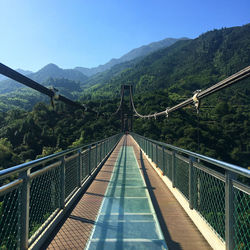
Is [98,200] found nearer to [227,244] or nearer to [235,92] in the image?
[227,244]

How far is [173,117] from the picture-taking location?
3562cm

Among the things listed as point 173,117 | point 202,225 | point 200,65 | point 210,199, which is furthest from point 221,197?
point 200,65

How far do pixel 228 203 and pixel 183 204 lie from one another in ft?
4.48

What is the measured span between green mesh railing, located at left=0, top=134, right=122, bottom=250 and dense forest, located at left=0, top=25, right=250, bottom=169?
1.99 meters

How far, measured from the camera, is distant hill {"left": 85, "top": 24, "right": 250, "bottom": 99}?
7056 cm

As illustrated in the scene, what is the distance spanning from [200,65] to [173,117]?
5849 cm

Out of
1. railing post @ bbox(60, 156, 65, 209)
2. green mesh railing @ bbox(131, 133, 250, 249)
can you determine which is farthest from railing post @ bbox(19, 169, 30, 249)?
green mesh railing @ bbox(131, 133, 250, 249)

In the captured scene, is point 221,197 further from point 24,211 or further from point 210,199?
point 24,211

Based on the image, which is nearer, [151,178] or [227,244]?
[227,244]

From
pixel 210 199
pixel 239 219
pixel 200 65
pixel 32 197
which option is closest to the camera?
pixel 239 219

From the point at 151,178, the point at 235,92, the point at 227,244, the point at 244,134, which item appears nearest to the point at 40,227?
the point at 227,244

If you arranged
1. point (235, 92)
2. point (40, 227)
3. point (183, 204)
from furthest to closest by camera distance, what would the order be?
point (235, 92) → point (183, 204) → point (40, 227)

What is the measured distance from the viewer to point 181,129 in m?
32.0

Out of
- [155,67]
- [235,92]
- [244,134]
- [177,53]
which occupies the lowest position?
[244,134]
